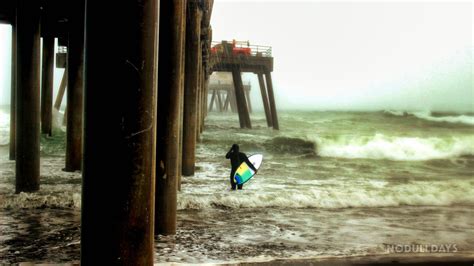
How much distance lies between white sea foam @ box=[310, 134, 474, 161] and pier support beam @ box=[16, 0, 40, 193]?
1111 centimetres

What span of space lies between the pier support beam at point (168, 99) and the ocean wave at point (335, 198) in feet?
6.27

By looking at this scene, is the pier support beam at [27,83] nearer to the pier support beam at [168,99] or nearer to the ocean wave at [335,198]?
the ocean wave at [335,198]

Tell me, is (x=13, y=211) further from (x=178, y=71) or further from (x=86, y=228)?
(x=86, y=228)

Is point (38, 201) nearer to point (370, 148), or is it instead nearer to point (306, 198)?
point (306, 198)

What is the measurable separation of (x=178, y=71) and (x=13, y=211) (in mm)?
2700

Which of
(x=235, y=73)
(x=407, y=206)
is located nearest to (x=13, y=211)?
(x=407, y=206)

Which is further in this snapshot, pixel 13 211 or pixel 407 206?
pixel 407 206

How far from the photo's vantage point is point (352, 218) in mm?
5516

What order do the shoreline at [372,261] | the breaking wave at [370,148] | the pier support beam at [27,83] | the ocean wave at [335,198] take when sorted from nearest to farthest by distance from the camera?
the shoreline at [372,261]
the pier support beam at [27,83]
the ocean wave at [335,198]
the breaking wave at [370,148]

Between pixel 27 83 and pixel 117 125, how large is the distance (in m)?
4.45

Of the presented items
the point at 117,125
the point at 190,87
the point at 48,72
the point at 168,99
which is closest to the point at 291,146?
the point at 48,72

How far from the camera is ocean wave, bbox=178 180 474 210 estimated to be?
240 inches

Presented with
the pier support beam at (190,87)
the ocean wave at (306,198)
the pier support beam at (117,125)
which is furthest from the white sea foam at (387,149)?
the pier support beam at (117,125)

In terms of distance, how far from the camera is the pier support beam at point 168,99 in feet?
11.8
